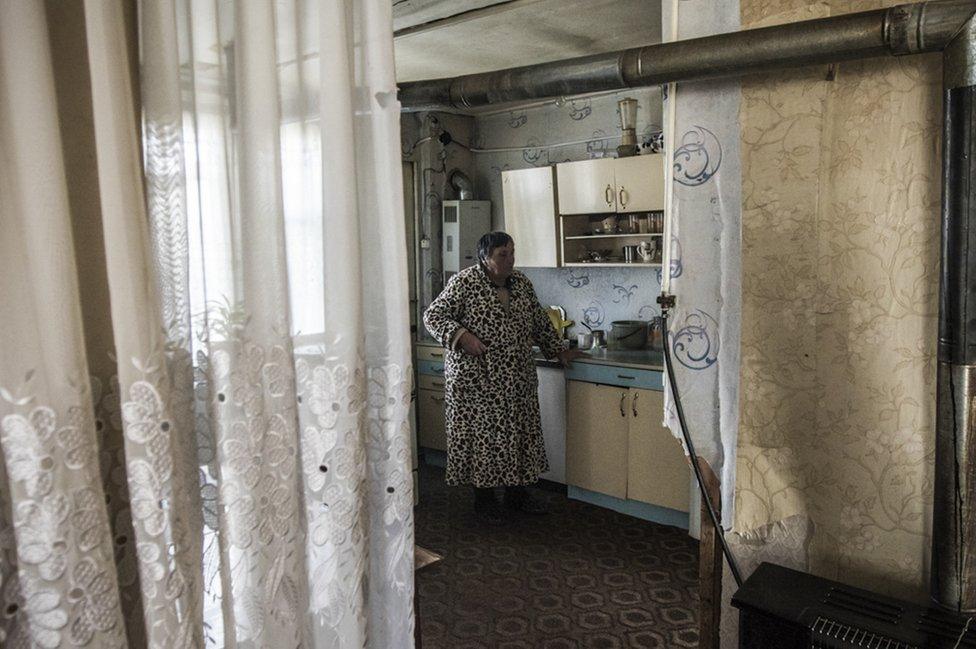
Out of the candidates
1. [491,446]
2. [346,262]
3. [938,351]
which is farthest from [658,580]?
[346,262]

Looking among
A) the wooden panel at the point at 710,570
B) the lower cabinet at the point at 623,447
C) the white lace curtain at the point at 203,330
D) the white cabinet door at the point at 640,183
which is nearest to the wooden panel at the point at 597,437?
the lower cabinet at the point at 623,447

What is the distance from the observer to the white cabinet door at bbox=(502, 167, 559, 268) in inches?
173

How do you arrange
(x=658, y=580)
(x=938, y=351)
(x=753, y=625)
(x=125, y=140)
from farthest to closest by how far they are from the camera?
1. (x=658, y=580)
2. (x=753, y=625)
3. (x=938, y=351)
4. (x=125, y=140)

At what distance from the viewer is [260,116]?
2.69 ft

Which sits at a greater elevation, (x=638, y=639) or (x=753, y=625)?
(x=753, y=625)

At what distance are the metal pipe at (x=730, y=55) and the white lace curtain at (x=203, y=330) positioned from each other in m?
1.01

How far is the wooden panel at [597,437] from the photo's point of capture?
12.3ft

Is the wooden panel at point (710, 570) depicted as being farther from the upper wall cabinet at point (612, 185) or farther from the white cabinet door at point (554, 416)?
the upper wall cabinet at point (612, 185)

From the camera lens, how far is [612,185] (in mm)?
4078

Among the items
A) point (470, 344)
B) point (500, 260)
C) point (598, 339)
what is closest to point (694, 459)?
point (470, 344)

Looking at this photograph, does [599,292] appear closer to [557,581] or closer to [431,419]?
[431,419]

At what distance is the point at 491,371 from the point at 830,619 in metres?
2.10

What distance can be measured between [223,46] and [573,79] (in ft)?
4.24

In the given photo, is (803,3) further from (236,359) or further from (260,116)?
(236,359)
